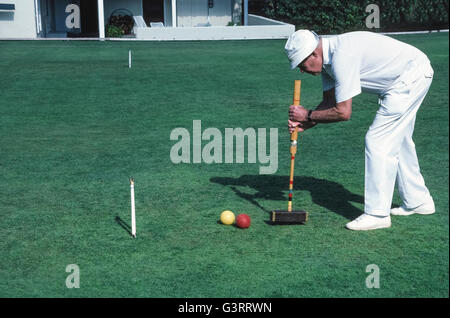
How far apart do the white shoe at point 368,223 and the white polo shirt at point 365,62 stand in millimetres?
1183

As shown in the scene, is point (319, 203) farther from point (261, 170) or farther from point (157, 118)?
point (157, 118)

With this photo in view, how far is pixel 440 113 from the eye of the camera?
1186cm

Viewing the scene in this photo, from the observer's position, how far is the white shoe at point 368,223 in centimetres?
579

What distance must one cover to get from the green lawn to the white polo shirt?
1.40 metres

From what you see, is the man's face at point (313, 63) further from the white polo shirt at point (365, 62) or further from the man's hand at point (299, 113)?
the man's hand at point (299, 113)

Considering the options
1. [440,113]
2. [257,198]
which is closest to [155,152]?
[257,198]

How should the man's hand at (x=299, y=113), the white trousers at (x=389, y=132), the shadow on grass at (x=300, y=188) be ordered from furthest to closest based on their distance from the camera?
the shadow on grass at (x=300, y=188) < the man's hand at (x=299, y=113) < the white trousers at (x=389, y=132)

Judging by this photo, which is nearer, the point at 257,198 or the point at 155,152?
→ the point at 257,198

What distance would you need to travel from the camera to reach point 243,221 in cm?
590

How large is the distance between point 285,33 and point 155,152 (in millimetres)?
23698

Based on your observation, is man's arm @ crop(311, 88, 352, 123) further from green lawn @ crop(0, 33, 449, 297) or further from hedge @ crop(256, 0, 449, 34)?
hedge @ crop(256, 0, 449, 34)

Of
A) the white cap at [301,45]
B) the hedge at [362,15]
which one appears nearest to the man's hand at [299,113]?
the white cap at [301,45]

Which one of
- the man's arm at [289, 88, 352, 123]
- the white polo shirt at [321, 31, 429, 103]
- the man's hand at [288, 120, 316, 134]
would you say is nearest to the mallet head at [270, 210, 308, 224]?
the man's hand at [288, 120, 316, 134]

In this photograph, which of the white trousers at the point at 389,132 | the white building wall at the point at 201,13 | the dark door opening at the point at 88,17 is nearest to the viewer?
the white trousers at the point at 389,132
